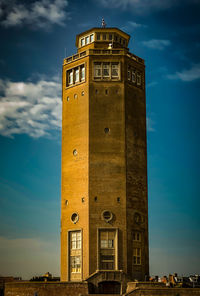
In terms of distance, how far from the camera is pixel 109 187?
168 feet

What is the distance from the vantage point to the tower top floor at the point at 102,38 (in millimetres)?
58469

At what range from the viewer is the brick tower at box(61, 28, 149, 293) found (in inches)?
1956

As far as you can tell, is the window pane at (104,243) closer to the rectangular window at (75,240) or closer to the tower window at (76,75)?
the rectangular window at (75,240)

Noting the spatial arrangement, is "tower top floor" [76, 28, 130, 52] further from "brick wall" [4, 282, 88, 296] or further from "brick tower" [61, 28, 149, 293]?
"brick wall" [4, 282, 88, 296]

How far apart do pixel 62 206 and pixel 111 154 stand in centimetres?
782

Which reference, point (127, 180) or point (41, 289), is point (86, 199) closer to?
point (127, 180)

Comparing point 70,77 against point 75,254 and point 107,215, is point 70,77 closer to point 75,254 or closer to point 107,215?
point 107,215

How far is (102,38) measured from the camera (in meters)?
58.9

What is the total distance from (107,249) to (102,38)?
82.4 ft

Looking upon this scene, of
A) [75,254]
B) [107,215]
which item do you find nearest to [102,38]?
[107,215]

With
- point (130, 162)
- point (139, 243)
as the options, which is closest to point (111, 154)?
point (130, 162)

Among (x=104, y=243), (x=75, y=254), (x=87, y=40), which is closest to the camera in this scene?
(x=104, y=243)

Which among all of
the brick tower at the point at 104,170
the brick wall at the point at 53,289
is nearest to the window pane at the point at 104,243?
the brick tower at the point at 104,170

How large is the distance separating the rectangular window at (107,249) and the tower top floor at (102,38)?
22.1 meters
